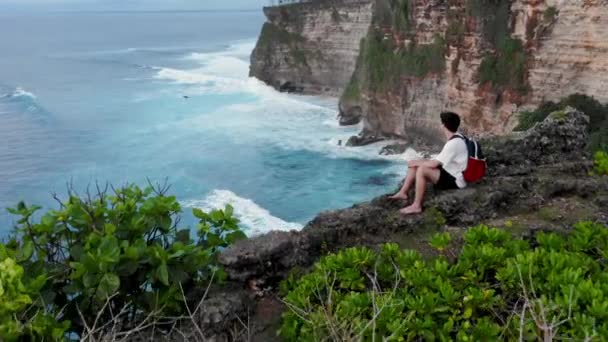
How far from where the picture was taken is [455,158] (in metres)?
8.22

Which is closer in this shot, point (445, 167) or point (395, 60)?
point (445, 167)

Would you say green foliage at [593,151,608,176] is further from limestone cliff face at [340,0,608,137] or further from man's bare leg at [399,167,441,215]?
limestone cliff face at [340,0,608,137]

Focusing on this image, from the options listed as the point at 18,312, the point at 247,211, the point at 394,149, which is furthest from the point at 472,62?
the point at 18,312

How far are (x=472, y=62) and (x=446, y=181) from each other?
75.6ft

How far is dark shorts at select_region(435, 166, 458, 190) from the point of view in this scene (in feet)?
27.2

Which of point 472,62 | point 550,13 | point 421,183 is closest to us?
point 421,183

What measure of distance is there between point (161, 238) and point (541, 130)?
6.99 meters

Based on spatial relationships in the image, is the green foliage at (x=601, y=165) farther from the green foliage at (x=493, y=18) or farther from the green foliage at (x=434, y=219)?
the green foliage at (x=493, y=18)

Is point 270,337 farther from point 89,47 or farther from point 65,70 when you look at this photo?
point 89,47

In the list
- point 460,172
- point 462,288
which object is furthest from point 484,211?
point 462,288

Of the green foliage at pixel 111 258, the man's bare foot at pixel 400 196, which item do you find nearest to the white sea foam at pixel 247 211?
the man's bare foot at pixel 400 196

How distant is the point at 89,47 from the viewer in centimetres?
10394

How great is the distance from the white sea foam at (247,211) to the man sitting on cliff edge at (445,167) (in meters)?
15.8

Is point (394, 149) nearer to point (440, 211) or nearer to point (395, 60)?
point (395, 60)
